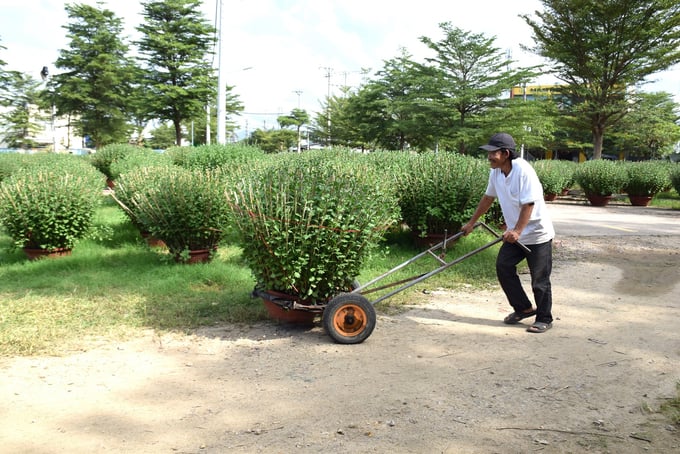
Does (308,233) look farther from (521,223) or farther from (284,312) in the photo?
(521,223)

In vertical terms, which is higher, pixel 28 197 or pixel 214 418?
pixel 28 197

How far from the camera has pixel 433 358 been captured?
431cm

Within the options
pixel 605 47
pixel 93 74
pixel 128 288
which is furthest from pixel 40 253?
pixel 93 74

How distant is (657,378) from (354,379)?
6.84 ft

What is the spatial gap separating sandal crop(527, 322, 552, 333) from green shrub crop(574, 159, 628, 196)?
589 inches

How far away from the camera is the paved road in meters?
11.5

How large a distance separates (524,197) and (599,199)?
15.7m

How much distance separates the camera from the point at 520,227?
4684mm

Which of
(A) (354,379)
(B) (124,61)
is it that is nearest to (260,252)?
(A) (354,379)

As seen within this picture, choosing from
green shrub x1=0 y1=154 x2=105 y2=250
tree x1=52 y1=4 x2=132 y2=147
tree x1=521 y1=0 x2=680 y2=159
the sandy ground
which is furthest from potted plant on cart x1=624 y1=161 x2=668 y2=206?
tree x1=52 y1=4 x2=132 y2=147

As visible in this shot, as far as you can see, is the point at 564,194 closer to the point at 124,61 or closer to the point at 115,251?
the point at 115,251

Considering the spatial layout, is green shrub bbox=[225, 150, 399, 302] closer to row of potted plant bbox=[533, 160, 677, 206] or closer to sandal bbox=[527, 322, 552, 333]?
sandal bbox=[527, 322, 552, 333]

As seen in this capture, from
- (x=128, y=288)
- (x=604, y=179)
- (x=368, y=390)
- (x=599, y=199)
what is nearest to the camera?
(x=368, y=390)

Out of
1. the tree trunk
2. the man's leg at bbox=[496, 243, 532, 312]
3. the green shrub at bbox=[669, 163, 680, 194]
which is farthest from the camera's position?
the tree trunk
